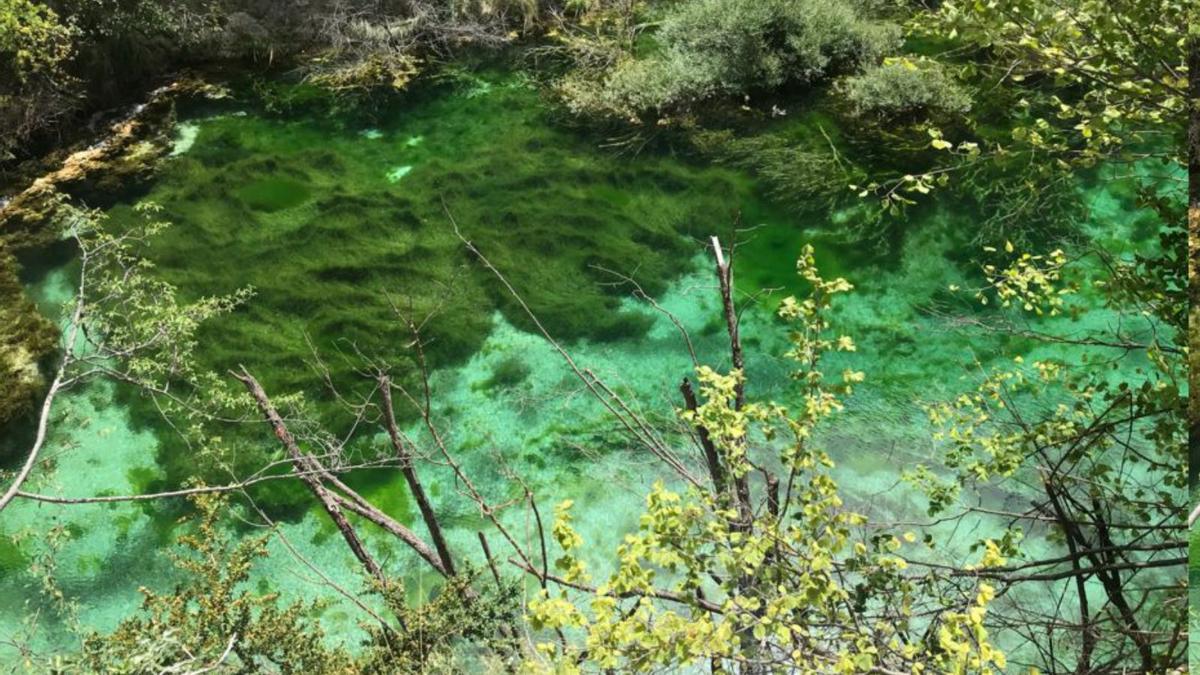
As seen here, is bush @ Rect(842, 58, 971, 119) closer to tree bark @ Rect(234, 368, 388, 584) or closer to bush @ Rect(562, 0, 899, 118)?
bush @ Rect(562, 0, 899, 118)

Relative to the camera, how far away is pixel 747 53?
615 cm

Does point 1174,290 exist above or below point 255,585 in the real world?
above

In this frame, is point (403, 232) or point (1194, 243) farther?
point (403, 232)

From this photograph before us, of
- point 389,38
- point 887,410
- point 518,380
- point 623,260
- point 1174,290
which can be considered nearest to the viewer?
point 1174,290

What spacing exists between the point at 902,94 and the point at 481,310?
2792 millimetres

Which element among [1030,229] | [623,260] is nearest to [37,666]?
[623,260]

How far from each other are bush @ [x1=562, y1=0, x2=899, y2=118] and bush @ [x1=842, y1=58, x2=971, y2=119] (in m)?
0.33

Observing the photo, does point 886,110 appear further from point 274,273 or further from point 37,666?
point 37,666

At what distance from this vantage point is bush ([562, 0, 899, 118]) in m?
6.10

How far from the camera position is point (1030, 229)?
180 inches

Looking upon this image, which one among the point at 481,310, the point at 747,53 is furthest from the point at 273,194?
the point at 747,53

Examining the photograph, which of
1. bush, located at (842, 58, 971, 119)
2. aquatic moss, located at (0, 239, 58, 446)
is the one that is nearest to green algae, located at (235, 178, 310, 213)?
aquatic moss, located at (0, 239, 58, 446)

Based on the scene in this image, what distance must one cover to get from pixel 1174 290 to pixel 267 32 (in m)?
7.11

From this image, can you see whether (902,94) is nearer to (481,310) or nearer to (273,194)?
(481,310)
